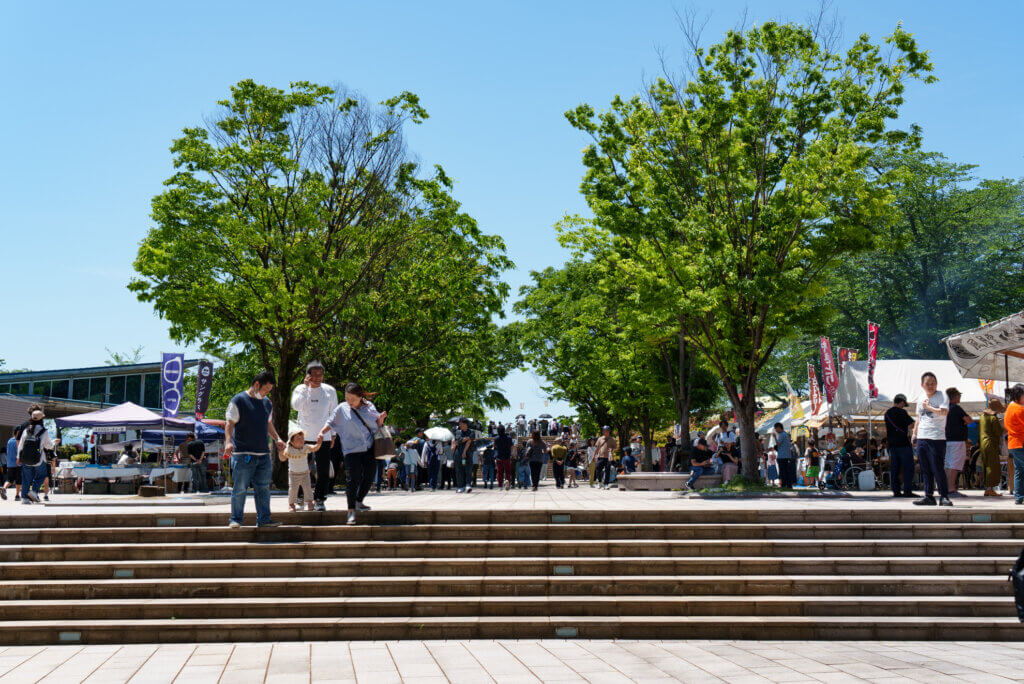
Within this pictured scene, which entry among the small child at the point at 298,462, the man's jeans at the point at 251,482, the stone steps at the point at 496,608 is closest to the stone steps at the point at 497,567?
the stone steps at the point at 496,608

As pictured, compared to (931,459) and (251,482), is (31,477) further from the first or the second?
(931,459)

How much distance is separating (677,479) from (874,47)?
11432 mm

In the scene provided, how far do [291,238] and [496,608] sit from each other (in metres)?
16.0

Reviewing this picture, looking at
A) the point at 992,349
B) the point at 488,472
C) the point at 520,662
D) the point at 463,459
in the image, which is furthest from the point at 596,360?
the point at 520,662

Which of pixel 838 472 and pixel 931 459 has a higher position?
pixel 931 459

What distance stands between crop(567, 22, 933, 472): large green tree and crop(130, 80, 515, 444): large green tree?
6.74 metres

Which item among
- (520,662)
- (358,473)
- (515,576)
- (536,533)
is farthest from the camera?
(358,473)

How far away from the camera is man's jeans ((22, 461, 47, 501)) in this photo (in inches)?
679

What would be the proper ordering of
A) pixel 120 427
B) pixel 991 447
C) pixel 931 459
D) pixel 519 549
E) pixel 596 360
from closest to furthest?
pixel 519 549
pixel 931 459
pixel 991 447
pixel 120 427
pixel 596 360

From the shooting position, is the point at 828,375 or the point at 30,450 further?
the point at 828,375

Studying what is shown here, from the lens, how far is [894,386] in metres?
22.8

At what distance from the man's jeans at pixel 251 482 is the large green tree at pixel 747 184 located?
11.0 meters

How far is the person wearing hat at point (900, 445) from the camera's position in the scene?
46.5 feet

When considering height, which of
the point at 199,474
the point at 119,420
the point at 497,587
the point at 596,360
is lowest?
the point at 497,587
